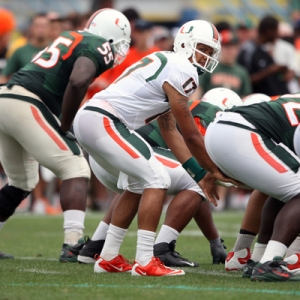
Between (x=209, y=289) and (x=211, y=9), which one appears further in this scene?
(x=211, y=9)

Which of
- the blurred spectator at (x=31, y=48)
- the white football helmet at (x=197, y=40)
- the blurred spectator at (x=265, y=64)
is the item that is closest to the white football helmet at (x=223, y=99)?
the white football helmet at (x=197, y=40)

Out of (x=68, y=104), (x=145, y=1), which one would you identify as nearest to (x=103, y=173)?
(x=68, y=104)

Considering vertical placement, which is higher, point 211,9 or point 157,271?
point 211,9

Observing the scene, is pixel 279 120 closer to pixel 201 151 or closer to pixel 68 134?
pixel 201 151

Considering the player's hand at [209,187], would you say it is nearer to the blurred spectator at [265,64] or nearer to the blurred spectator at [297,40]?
the blurred spectator at [265,64]

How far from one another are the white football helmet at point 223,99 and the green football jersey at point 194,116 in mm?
102

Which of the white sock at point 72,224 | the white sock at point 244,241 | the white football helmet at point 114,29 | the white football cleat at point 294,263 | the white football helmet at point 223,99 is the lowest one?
the white sock at point 72,224

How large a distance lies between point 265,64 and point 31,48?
10.7ft

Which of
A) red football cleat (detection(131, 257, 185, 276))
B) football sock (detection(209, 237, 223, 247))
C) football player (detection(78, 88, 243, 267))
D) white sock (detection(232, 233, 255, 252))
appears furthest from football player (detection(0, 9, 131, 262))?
white sock (detection(232, 233, 255, 252))

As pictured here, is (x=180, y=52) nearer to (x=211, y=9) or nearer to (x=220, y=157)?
(x=220, y=157)

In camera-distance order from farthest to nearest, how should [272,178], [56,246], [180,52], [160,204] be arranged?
1. [56,246]
2. [180,52]
3. [160,204]
4. [272,178]

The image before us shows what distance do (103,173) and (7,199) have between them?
909 millimetres

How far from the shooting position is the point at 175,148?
5402 millimetres

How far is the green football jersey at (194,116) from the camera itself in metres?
5.91
